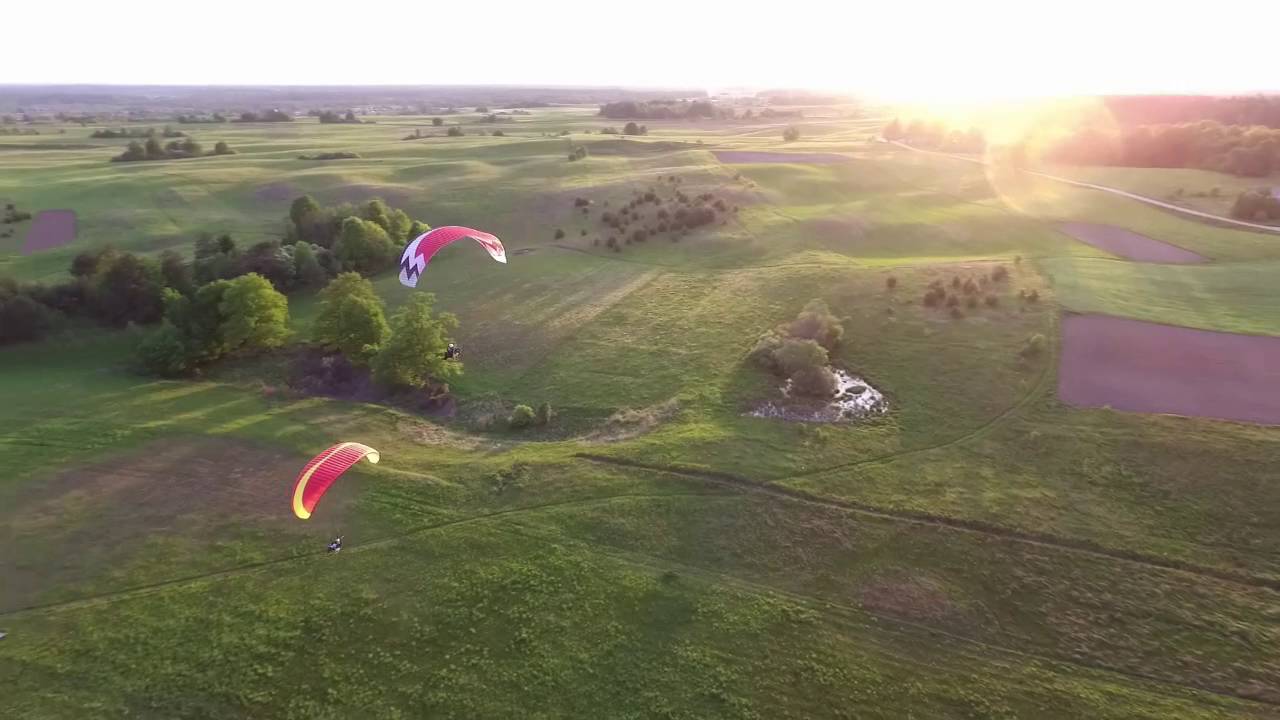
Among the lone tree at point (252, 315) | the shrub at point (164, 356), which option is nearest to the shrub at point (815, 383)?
the lone tree at point (252, 315)

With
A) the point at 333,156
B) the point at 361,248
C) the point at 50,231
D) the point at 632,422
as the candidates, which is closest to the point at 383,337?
the point at 632,422

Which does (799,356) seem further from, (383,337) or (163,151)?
(163,151)

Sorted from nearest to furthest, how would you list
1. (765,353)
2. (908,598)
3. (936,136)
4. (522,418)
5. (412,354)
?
(908,598) < (522,418) < (412,354) < (765,353) < (936,136)

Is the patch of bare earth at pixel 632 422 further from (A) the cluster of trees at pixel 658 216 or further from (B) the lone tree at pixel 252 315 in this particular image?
(A) the cluster of trees at pixel 658 216

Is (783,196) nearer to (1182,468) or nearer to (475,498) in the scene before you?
(1182,468)

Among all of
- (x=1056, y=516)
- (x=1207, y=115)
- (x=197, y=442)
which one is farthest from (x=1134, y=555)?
(x=1207, y=115)
